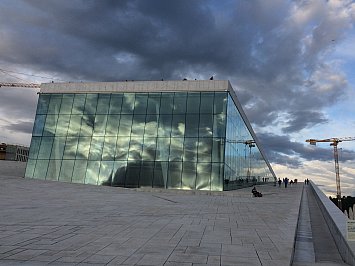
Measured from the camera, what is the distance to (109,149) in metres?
33.3

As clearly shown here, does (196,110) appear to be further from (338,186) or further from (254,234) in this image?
(338,186)

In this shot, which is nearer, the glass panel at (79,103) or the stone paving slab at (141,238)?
the stone paving slab at (141,238)

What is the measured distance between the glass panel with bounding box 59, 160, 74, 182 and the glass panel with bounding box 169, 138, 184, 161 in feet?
36.0

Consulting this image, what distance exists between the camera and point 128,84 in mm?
34781

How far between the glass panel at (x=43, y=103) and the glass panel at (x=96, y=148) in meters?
7.53

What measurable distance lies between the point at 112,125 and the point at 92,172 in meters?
5.37

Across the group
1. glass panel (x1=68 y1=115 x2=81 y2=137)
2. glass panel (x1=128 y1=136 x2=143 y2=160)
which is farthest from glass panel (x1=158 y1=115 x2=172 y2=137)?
glass panel (x1=68 y1=115 x2=81 y2=137)

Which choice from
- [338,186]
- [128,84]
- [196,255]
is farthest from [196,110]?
[338,186]

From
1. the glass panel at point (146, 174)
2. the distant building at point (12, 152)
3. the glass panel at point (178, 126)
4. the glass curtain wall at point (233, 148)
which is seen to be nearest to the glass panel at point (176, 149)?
the glass panel at point (178, 126)

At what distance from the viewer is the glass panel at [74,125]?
114 ft

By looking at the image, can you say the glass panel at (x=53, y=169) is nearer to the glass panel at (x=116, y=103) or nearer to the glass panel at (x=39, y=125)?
the glass panel at (x=39, y=125)

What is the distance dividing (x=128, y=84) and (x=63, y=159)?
1073 centimetres

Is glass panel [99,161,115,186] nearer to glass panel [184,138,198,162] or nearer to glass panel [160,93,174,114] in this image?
glass panel [160,93,174,114]

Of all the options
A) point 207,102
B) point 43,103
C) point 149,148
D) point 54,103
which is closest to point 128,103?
point 149,148
